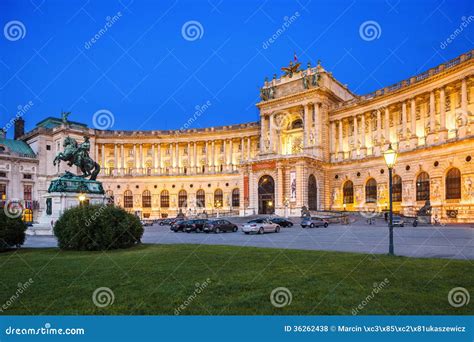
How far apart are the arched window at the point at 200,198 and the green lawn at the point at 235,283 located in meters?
65.4

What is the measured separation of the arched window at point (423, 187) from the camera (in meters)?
48.7

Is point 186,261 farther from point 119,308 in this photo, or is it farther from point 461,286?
point 461,286

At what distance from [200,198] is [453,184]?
171 feet

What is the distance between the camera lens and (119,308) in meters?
7.79

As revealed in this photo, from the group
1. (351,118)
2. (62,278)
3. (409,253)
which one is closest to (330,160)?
(351,118)

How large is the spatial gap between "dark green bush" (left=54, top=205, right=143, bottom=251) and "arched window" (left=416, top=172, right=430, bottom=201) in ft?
141

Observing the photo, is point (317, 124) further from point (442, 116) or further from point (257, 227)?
point (257, 227)

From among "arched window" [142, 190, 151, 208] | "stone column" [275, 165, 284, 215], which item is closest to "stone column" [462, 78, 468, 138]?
"stone column" [275, 165, 284, 215]

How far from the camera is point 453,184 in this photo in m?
45.0

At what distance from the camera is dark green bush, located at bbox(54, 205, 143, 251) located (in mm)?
19031

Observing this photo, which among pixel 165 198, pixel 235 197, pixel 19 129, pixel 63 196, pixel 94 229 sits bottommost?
pixel 165 198

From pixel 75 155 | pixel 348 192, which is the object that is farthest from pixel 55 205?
pixel 348 192

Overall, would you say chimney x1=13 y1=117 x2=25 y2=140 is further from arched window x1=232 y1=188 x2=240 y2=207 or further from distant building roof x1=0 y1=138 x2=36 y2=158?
arched window x1=232 y1=188 x2=240 y2=207

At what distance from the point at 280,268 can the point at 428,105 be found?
51041 mm
